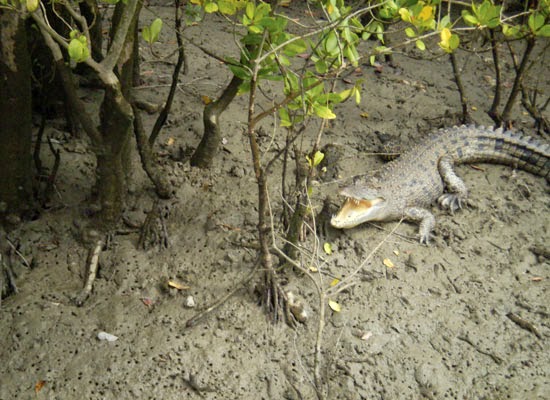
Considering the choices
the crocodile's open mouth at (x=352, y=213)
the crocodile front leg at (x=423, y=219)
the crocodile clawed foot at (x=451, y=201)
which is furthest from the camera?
the crocodile clawed foot at (x=451, y=201)

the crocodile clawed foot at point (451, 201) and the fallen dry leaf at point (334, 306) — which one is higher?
the crocodile clawed foot at point (451, 201)

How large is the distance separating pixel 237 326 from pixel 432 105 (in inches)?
144

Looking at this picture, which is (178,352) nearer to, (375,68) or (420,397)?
(420,397)

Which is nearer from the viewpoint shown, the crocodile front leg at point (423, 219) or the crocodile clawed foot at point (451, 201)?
the crocodile front leg at point (423, 219)

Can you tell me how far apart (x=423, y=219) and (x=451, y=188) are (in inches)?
24.1

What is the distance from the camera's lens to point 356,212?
13.0 feet

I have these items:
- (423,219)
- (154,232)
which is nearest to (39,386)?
(154,232)

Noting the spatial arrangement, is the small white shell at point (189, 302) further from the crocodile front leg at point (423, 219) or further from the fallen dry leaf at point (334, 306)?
the crocodile front leg at point (423, 219)

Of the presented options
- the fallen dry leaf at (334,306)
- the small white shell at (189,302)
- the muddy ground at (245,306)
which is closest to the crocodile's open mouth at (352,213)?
the muddy ground at (245,306)

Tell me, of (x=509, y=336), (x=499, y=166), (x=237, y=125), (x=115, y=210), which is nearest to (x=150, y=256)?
(x=115, y=210)

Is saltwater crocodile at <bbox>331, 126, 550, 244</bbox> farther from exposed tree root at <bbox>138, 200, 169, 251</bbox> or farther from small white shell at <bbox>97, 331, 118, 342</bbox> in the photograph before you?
small white shell at <bbox>97, 331, 118, 342</bbox>

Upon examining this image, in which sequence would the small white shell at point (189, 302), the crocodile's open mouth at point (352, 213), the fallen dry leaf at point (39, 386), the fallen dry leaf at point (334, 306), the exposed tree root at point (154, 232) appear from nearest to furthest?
1. the fallen dry leaf at point (39, 386)
2. the small white shell at point (189, 302)
3. the fallen dry leaf at point (334, 306)
4. the exposed tree root at point (154, 232)
5. the crocodile's open mouth at point (352, 213)

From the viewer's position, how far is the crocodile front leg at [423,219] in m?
4.06

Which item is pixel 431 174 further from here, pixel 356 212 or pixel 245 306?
pixel 245 306
